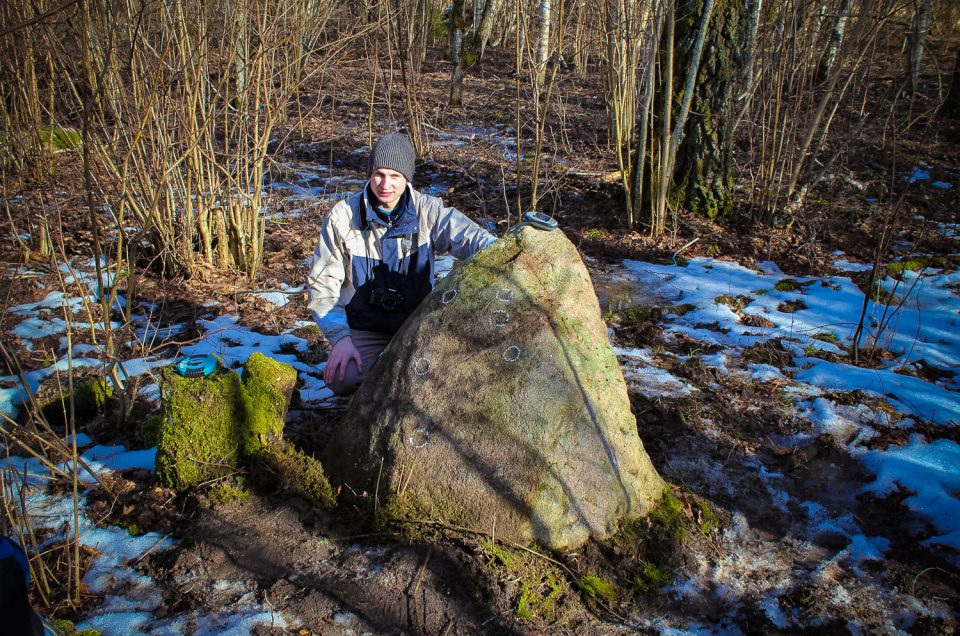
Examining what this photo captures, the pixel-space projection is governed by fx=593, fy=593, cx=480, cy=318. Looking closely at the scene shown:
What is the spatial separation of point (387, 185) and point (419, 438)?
1371mm

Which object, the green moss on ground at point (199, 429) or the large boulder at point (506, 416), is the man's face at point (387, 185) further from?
the green moss on ground at point (199, 429)

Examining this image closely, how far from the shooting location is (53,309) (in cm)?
466

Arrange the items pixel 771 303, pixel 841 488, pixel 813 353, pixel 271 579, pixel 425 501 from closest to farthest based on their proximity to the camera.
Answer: pixel 271 579, pixel 425 501, pixel 841 488, pixel 813 353, pixel 771 303

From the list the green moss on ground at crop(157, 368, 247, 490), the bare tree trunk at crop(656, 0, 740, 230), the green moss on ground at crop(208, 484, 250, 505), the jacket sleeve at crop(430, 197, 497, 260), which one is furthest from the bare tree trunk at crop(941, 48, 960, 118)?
the green moss on ground at crop(208, 484, 250, 505)

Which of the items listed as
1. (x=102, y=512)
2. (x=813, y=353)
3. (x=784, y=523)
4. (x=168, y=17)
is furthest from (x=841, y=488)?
(x=168, y=17)

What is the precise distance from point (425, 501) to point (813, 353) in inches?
126

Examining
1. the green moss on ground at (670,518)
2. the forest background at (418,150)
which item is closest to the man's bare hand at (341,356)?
the forest background at (418,150)

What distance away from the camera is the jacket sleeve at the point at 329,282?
311cm

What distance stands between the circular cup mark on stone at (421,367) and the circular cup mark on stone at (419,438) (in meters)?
0.25

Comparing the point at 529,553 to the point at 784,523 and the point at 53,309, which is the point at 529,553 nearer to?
the point at 784,523

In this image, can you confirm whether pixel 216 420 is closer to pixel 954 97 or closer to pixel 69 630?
pixel 69 630

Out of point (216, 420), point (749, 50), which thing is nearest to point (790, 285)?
point (749, 50)

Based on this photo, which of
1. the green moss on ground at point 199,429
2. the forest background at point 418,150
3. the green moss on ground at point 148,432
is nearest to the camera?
the green moss on ground at point 199,429

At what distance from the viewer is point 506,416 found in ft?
8.32
